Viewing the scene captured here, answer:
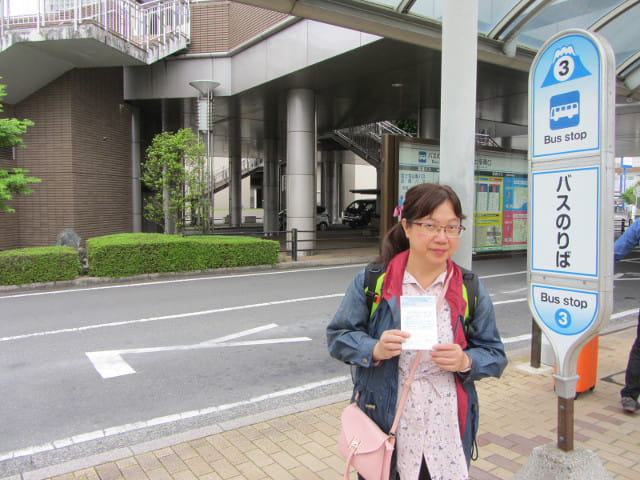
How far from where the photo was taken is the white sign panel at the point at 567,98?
8.48 feet

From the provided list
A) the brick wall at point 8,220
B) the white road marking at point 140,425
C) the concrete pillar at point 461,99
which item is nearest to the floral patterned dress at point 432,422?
the concrete pillar at point 461,99

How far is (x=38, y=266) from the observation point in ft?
35.6

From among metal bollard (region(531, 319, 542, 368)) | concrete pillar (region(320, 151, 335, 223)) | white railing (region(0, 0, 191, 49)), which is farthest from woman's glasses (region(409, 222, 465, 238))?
concrete pillar (region(320, 151, 335, 223))

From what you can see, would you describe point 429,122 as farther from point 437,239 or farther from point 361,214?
point 437,239

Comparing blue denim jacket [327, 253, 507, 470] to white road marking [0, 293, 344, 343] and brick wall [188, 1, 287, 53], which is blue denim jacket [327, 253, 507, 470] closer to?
white road marking [0, 293, 344, 343]

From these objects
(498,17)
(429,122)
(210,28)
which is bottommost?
(429,122)

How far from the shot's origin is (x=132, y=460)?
11.5 feet

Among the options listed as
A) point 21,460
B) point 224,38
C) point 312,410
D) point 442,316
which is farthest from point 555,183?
point 224,38

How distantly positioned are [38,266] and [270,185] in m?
20.0

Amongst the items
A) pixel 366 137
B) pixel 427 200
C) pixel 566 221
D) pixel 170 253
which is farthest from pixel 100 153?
pixel 427 200

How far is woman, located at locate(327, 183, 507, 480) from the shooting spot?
2.03 metres

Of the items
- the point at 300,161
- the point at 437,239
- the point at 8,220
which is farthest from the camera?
the point at 300,161

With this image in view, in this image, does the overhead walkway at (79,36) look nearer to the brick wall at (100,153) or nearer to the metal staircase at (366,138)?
the brick wall at (100,153)

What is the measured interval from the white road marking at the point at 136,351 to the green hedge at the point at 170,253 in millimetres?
5735
